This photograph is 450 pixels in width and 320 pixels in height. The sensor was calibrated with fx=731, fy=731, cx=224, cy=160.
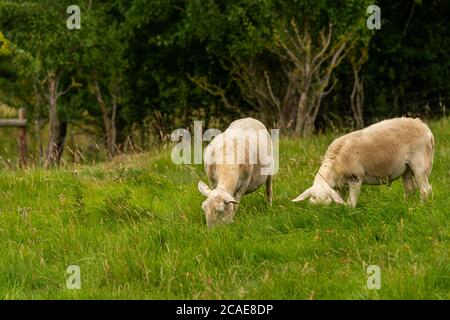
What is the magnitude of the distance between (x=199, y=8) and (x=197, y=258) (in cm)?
1024

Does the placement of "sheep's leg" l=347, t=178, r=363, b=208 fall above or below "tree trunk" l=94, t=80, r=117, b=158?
below

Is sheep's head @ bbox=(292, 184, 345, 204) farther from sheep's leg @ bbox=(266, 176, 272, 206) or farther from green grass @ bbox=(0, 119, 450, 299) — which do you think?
sheep's leg @ bbox=(266, 176, 272, 206)

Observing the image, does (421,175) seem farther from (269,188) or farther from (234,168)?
(234,168)

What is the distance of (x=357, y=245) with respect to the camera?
6258mm

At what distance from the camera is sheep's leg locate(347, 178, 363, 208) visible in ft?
24.3

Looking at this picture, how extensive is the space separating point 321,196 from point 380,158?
3.34 feet

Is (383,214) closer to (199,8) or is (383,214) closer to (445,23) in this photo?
(199,8)

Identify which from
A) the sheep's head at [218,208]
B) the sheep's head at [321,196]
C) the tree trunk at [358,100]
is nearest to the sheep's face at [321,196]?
the sheep's head at [321,196]

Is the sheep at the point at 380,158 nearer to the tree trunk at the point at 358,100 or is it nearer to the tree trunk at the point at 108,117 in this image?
the tree trunk at the point at 358,100

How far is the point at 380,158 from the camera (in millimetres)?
7648

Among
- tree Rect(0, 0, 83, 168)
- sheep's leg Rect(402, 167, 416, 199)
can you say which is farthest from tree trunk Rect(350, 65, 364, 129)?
sheep's leg Rect(402, 167, 416, 199)

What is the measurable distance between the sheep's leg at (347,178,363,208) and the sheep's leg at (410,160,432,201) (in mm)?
596

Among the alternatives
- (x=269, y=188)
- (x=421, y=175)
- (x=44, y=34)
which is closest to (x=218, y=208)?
(x=269, y=188)
